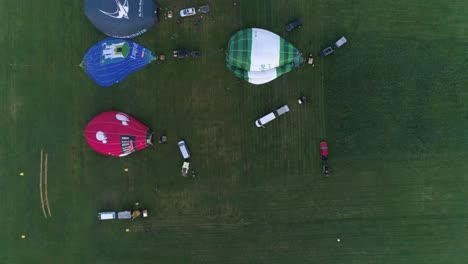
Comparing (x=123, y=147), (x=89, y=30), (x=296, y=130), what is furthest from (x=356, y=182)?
(x=89, y=30)

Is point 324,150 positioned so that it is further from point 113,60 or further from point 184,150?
point 113,60

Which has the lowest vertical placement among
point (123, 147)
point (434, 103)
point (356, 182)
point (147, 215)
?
point (147, 215)

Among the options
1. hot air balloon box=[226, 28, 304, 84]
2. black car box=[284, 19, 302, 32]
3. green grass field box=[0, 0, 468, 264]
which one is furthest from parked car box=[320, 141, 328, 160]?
black car box=[284, 19, 302, 32]

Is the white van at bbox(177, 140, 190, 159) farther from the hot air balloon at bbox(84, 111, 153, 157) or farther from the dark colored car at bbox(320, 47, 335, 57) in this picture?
the dark colored car at bbox(320, 47, 335, 57)

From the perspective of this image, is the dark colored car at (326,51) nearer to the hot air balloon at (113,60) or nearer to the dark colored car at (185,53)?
the dark colored car at (185,53)

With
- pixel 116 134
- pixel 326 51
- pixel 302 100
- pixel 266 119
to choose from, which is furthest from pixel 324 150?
pixel 116 134

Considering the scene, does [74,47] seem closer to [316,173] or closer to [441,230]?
[316,173]
